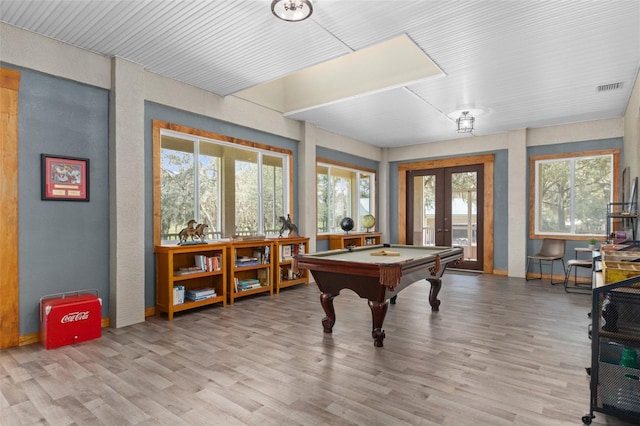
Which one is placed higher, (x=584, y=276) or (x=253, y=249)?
(x=253, y=249)

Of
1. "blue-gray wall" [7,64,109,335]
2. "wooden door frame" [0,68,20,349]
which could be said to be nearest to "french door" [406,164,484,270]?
"blue-gray wall" [7,64,109,335]

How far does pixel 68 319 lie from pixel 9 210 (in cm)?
122

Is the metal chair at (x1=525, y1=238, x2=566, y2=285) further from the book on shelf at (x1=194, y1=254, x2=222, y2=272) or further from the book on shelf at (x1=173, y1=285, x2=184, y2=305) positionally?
the book on shelf at (x1=173, y1=285, x2=184, y2=305)

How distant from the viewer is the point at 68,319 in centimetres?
342

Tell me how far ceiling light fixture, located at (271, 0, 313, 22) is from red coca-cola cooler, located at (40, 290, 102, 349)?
3.41 m

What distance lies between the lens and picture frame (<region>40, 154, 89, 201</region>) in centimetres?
362

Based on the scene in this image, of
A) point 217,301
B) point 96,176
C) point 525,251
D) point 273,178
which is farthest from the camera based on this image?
point 525,251

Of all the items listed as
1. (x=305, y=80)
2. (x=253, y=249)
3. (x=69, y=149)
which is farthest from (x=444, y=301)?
(x=69, y=149)

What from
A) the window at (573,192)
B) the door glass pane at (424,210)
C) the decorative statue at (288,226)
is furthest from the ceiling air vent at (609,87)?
the decorative statue at (288,226)

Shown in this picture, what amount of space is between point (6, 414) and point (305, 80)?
18.2 ft

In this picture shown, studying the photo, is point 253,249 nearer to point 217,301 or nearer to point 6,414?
point 217,301

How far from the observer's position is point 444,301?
5.15 meters

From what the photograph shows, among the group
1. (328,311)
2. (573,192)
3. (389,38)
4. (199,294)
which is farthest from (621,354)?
(573,192)

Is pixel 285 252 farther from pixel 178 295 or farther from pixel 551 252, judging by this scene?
pixel 551 252
